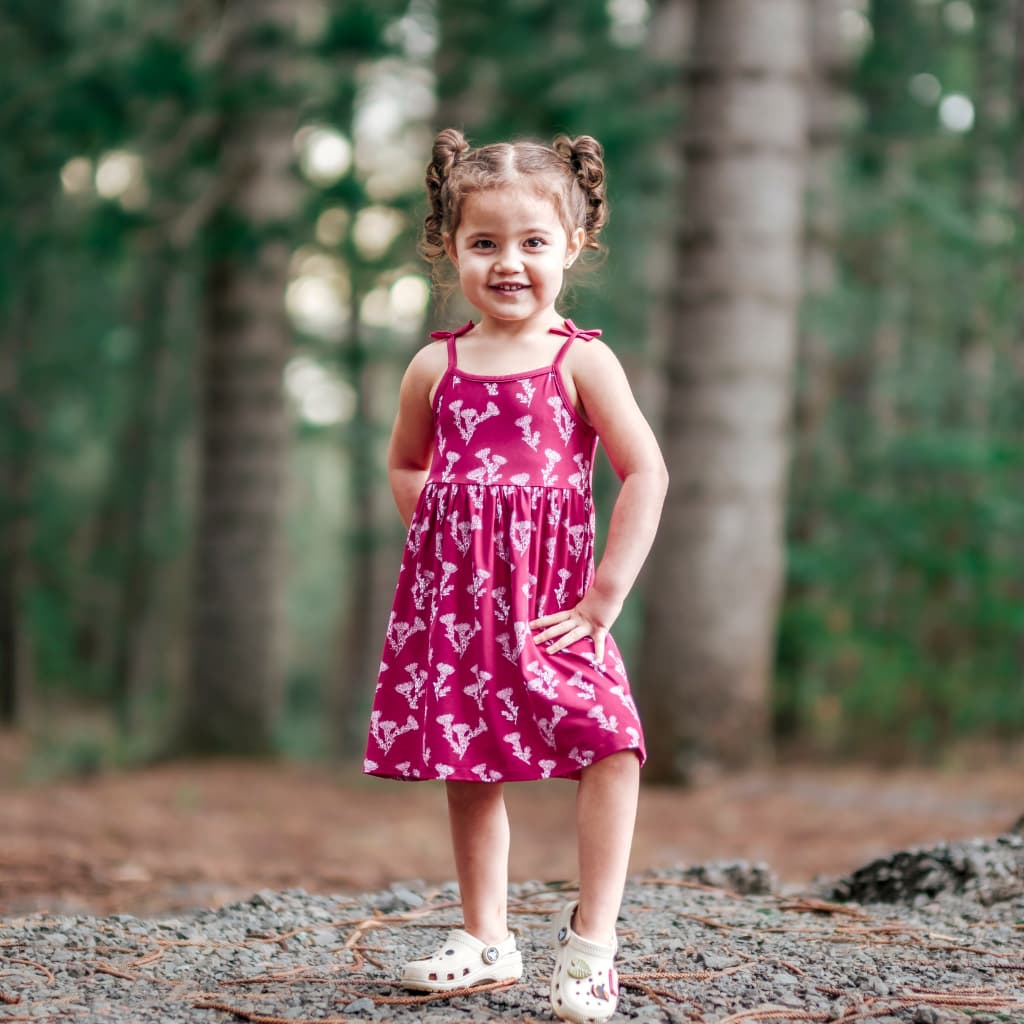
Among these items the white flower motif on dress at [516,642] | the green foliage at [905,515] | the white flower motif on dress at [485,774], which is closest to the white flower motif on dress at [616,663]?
the white flower motif on dress at [516,642]

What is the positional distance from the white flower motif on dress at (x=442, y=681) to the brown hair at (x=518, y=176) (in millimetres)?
987

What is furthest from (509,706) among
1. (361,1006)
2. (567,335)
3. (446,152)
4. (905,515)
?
(905,515)

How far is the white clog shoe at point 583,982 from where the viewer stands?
2.58m

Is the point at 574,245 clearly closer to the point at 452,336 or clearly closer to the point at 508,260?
the point at 508,260

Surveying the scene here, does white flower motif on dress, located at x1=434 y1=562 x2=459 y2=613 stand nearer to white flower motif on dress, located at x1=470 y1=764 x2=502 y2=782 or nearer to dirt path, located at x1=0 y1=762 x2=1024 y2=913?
white flower motif on dress, located at x1=470 y1=764 x2=502 y2=782

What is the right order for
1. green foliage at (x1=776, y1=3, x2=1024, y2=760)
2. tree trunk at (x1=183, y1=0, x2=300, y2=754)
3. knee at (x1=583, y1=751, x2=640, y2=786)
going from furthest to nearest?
tree trunk at (x1=183, y1=0, x2=300, y2=754)
green foliage at (x1=776, y1=3, x2=1024, y2=760)
knee at (x1=583, y1=751, x2=640, y2=786)

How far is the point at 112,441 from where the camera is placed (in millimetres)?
20781

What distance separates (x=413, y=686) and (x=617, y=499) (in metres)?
0.62

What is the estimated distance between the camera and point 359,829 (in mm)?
7027

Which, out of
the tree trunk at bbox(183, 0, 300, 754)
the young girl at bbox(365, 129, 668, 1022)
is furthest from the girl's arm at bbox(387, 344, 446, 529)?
the tree trunk at bbox(183, 0, 300, 754)

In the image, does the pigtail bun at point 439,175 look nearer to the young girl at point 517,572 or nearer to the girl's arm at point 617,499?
the young girl at point 517,572

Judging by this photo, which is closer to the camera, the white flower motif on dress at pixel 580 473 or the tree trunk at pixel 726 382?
the white flower motif on dress at pixel 580 473

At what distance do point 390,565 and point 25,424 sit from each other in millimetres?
4743

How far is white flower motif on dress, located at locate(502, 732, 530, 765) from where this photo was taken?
270 cm
